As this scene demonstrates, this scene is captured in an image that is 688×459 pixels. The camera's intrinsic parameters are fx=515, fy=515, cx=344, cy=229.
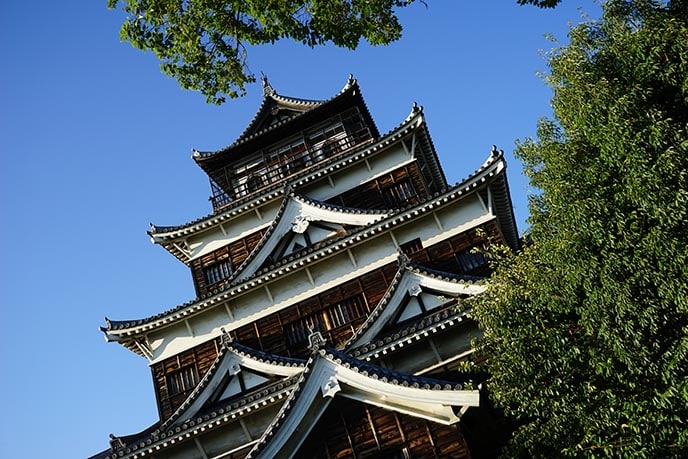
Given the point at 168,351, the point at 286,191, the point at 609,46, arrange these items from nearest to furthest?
1. the point at 609,46
2. the point at 168,351
3. the point at 286,191

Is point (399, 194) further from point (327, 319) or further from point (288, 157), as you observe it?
point (288, 157)

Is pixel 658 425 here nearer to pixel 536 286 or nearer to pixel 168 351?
pixel 536 286

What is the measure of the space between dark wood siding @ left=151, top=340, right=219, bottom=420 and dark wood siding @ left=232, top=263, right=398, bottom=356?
4.12ft

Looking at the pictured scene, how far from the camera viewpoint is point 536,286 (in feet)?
31.2

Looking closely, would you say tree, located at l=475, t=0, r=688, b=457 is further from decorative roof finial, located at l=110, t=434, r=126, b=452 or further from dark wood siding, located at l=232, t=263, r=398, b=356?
decorative roof finial, located at l=110, t=434, r=126, b=452

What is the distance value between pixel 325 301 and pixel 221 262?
5.38 metres

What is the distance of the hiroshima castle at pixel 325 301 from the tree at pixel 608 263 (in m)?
1.70

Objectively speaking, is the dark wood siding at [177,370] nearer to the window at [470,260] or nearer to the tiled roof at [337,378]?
the tiled roof at [337,378]

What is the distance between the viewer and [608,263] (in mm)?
8133

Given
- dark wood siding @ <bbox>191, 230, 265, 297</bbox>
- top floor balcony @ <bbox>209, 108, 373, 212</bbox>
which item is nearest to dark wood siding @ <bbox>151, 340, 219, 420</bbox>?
dark wood siding @ <bbox>191, 230, 265, 297</bbox>

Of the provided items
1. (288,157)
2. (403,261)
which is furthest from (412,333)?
(288,157)

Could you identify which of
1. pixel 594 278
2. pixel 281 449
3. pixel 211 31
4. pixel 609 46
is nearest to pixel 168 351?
pixel 281 449

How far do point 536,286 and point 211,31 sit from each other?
7.99 metres

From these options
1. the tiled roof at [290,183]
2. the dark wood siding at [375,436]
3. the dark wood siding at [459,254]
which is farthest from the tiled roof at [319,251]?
the dark wood siding at [375,436]
